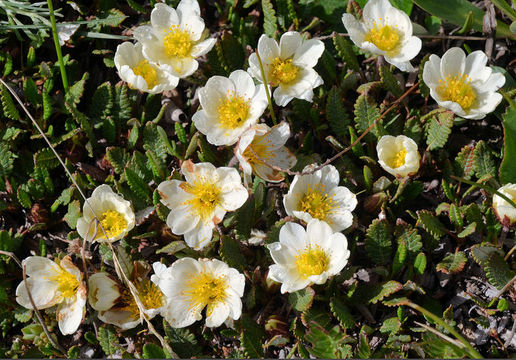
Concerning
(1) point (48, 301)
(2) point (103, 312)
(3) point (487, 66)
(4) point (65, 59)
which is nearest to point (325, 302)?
(2) point (103, 312)

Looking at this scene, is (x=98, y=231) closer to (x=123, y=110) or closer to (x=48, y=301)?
(x=48, y=301)

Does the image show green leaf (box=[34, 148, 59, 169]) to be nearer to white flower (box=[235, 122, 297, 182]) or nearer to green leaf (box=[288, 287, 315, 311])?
white flower (box=[235, 122, 297, 182])

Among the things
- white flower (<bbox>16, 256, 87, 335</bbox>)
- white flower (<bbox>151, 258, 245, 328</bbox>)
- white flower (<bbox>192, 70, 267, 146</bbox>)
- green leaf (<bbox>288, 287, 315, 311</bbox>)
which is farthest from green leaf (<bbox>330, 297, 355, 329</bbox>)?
white flower (<bbox>16, 256, 87, 335</bbox>)

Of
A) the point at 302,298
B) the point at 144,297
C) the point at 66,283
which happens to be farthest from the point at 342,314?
the point at 66,283

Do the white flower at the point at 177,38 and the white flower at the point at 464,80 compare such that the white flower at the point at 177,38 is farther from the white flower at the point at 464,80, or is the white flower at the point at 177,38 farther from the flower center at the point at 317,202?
the white flower at the point at 464,80

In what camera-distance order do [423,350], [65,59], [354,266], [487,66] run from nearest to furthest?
[423,350], [354,266], [487,66], [65,59]

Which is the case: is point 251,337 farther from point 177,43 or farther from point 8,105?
point 8,105
